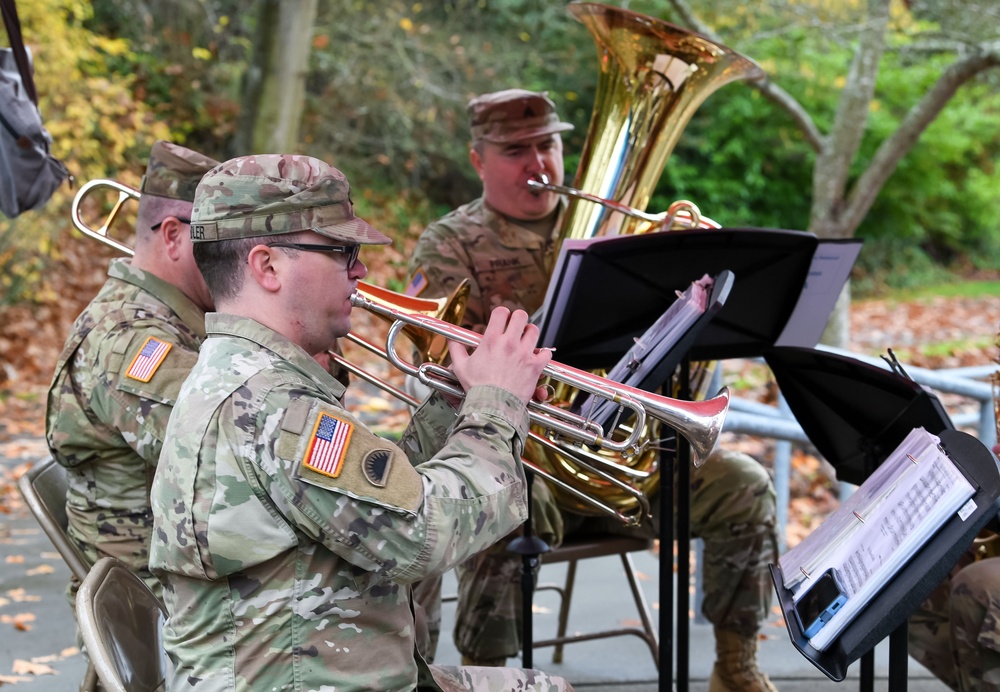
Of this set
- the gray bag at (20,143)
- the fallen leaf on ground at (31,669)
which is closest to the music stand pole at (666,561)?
the fallen leaf on ground at (31,669)

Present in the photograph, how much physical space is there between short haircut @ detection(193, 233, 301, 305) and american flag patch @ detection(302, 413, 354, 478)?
0.30 meters

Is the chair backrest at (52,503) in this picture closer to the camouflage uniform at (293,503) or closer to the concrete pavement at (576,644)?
the camouflage uniform at (293,503)

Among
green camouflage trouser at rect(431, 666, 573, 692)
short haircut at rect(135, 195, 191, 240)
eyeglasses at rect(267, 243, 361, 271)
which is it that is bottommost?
green camouflage trouser at rect(431, 666, 573, 692)

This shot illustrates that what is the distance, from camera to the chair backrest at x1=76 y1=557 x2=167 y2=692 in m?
1.74

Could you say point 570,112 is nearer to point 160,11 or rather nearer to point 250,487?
point 160,11

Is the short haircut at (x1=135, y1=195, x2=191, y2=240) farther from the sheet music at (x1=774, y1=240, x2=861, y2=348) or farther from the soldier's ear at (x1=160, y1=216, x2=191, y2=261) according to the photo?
the sheet music at (x1=774, y1=240, x2=861, y2=348)

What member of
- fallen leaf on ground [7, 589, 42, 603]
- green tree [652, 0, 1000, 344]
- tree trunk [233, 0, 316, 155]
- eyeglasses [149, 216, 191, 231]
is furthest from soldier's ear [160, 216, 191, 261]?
tree trunk [233, 0, 316, 155]

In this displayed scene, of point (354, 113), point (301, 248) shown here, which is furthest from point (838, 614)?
point (354, 113)

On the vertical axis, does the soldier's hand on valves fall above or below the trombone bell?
below

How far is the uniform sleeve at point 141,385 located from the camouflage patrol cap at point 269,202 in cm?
62

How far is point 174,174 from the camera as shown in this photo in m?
2.65

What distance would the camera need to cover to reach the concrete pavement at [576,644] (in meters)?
3.48

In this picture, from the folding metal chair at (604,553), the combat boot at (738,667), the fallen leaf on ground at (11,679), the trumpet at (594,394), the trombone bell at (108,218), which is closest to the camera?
the trumpet at (594,394)

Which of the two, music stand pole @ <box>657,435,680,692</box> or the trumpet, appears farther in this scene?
music stand pole @ <box>657,435,680,692</box>
